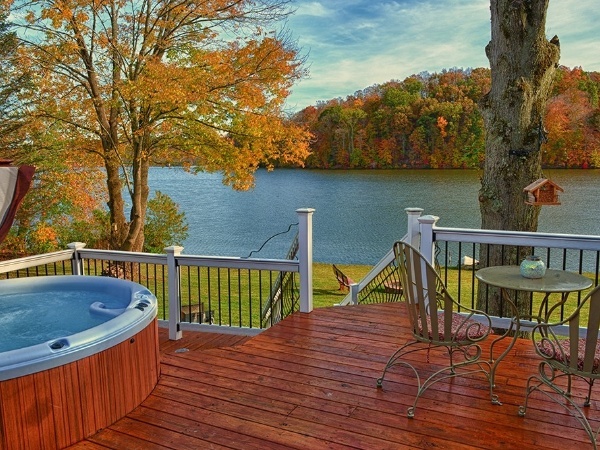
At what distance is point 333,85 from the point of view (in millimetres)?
29422

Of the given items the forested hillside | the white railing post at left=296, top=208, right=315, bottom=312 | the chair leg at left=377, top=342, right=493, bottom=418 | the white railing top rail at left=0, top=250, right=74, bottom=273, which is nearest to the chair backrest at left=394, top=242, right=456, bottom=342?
the chair leg at left=377, top=342, right=493, bottom=418

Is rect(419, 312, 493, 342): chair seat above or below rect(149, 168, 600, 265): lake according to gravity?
above

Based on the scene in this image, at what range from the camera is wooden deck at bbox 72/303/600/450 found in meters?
2.43

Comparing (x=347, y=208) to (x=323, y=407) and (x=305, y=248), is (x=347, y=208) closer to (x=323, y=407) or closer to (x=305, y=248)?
(x=305, y=248)

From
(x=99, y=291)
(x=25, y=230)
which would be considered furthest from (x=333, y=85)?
(x=99, y=291)

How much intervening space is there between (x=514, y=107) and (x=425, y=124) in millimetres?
22693

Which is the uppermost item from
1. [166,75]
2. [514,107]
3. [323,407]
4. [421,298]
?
[166,75]

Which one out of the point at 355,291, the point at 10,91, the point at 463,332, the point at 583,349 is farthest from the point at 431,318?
the point at 10,91

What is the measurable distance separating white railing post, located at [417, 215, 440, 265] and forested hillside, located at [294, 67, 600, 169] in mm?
16448

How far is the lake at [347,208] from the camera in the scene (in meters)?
19.4

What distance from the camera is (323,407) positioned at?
9.11ft

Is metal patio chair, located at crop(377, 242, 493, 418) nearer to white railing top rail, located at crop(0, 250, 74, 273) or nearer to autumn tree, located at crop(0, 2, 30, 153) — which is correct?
white railing top rail, located at crop(0, 250, 74, 273)

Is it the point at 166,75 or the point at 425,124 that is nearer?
the point at 166,75

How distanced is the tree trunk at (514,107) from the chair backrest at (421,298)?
2251 millimetres
